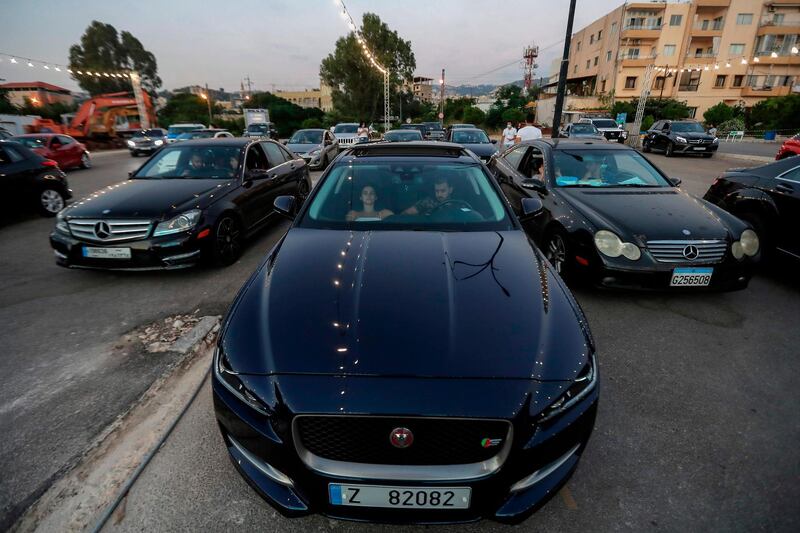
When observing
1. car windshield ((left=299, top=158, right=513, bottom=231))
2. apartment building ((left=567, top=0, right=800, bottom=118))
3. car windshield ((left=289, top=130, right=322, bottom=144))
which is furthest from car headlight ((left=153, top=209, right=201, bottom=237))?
apartment building ((left=567, top=0, right=800, bottom=118))

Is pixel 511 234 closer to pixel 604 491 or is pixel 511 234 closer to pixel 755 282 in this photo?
pixel 604 491

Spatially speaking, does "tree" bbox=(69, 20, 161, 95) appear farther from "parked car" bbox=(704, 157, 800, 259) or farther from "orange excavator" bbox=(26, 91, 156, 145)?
"parked car" bbox=(704, 157, 800, 259)

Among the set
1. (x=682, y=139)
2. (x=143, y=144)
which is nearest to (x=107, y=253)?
(x=143, y=144)

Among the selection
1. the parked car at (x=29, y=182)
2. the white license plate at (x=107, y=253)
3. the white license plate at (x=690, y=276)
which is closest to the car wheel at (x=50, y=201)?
the parked car at (x=29, y=182)

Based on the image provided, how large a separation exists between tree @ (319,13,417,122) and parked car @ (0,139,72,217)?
50.3 meters

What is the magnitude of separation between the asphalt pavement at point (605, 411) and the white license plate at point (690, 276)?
319 mm

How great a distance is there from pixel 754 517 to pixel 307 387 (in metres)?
2.11

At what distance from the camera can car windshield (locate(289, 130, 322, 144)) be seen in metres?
14.0

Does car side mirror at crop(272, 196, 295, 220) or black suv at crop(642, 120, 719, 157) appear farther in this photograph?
black suv at crop(642, 120, 719, 157)

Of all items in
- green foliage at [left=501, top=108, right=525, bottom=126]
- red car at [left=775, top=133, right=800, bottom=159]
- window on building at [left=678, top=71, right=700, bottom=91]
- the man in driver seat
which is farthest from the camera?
green foliage at [left=501, top=108, right=525, bottom=126]

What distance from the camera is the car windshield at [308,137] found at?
46.0 feet

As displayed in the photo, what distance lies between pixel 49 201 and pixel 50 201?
0.02 metres

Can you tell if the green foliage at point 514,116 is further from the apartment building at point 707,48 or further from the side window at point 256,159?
the side window at point 256,159

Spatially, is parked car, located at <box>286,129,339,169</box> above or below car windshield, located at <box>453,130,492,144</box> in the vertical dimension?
below
